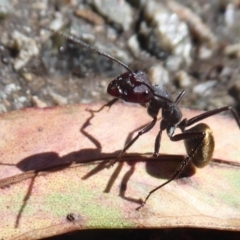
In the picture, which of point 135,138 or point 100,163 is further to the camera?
point 135,138

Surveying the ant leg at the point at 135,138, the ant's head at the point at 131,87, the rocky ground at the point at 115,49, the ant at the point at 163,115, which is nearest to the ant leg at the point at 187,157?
the ant at the point at 163,115

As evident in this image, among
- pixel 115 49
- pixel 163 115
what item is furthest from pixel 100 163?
pixel 115 49

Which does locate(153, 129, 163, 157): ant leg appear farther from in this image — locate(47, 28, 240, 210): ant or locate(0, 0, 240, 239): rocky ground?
locate(0, 0, 240, 239): rocky ground

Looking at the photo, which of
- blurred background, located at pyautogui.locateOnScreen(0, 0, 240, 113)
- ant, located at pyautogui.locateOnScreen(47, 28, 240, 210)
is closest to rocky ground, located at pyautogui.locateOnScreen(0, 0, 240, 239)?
blurred background, located at pyautogui.locateOnScreen(0, 0, 240, 113)

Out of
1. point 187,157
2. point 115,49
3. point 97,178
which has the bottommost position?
point 97,178

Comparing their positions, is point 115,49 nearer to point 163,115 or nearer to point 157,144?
point 163,115

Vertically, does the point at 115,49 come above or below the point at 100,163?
above

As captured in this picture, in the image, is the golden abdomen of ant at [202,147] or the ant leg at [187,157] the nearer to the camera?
the ant leg at [187,157]

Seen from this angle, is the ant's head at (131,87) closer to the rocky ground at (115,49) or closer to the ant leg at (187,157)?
the ant leg at (187,157)
